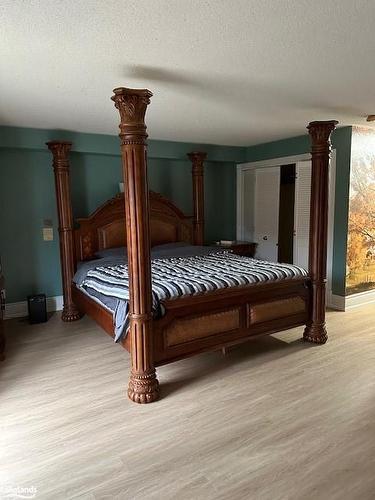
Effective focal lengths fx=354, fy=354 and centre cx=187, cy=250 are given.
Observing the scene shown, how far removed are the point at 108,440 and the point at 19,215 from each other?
10.5 feet

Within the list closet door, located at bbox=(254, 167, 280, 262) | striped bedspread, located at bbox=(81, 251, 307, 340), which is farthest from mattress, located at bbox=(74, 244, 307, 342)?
closet door, located at bbox=(254, 167, 280, 262)

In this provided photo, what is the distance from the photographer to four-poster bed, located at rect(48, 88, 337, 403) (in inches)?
96.9

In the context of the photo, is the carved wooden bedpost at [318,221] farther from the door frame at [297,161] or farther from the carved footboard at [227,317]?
the door frame at [297,161]

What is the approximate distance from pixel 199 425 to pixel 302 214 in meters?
3.52

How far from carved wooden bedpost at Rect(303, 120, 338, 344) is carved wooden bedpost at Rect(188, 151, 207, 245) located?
6.66 ft

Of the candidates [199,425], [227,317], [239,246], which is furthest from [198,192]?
[199,425]

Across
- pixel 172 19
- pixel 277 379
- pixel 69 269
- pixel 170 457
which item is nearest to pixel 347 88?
pixel 172 19

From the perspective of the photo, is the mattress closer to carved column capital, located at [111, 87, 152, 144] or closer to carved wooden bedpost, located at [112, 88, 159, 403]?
carved wooden bedpost, located at [112, 88, 159, 403]

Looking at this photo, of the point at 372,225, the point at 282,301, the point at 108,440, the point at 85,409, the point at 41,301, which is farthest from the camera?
the point at 372,225

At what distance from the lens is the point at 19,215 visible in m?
4.46

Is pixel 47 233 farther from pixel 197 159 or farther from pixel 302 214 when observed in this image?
pixel 302 214

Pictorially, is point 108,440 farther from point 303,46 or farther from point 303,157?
point 303,157

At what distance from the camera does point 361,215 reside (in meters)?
4.62

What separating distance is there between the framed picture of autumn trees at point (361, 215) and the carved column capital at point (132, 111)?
3.08 metres
